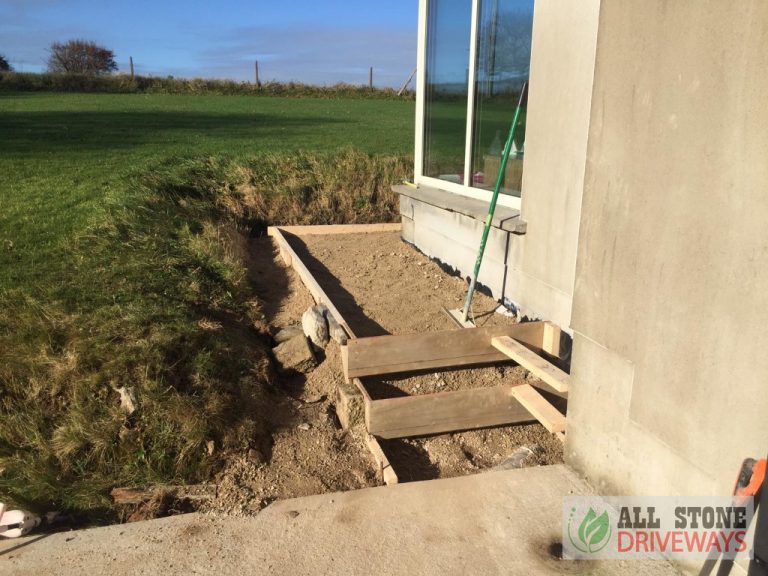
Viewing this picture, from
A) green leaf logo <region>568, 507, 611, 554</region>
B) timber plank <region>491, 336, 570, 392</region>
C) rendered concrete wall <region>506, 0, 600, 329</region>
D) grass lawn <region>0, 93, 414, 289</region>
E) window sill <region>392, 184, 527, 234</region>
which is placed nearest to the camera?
green leaf logo <region>568, 507, 611, 554</region>

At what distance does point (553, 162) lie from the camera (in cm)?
438

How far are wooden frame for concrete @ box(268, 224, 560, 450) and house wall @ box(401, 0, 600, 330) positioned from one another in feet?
1.81

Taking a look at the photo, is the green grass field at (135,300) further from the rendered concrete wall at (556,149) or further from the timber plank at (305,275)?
the rendered concrete wall at (556,149)

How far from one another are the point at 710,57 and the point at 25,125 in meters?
16.1

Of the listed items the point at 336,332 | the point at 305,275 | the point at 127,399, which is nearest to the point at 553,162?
the point at 336,332

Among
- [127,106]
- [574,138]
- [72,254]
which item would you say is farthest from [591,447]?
[127,106]

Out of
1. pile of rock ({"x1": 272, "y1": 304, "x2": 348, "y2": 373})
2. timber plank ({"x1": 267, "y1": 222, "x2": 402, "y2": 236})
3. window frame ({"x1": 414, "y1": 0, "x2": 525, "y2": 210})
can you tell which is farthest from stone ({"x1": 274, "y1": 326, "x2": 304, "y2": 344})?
timber plank ({"x1": 267, "y1": 222, "x2": 402, "y2": 236})

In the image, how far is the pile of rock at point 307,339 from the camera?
4441mm

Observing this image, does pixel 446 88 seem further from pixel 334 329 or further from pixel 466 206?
pixel 334 329

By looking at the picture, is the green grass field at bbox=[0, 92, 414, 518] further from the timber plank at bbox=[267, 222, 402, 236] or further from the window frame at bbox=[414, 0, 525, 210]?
the window frame at bbox=[414, 0, 525, 210]

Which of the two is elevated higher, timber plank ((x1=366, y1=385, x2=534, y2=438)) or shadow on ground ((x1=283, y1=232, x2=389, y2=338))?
shadow on ground ((x1=283, y1=232, x2=389, y2=338))

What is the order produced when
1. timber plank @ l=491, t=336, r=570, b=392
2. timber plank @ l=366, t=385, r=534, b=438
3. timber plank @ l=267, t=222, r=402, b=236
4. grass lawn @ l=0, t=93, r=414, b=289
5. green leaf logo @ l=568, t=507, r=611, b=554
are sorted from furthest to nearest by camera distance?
timber plank @ l=267, t=222, r=402, b=236 → grass lawn @ l=0, t=93, r=414, b=289 → timber plank @ l=366, t=385, r=534, b=438 → timber plank @ l=491, t=336, r=570, b=392 → green leaf logo @ l=568, t=507, r=611, b=554

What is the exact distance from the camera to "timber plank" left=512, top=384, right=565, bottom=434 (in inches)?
128

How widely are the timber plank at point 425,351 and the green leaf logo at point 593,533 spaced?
1.39 meters
